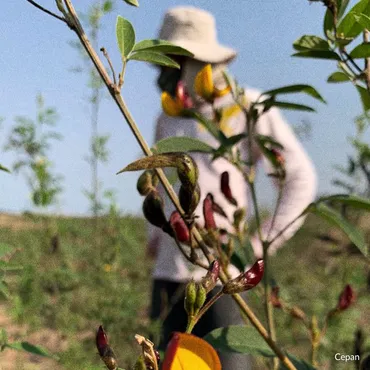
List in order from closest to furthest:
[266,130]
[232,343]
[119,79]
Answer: [119,79], [232,343], [266,130]

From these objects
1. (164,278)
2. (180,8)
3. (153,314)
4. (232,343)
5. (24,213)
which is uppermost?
(180,8)

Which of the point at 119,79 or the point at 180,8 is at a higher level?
the point at 180,8

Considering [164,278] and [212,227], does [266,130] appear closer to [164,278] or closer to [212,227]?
[164,278]

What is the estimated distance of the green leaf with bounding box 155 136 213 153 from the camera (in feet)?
2.35

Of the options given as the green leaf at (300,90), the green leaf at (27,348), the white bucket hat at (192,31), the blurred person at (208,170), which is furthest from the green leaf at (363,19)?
the white bucket hat at (192,31)

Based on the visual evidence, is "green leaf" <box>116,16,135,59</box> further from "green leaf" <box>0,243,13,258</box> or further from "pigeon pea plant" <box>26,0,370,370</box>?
"green leaf" <box>0,243,13,258</box>

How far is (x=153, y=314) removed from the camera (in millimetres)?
2465

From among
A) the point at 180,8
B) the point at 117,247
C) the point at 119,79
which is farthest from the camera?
the point at 117,247

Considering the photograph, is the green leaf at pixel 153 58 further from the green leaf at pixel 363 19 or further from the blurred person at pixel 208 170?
A: the blurred person at pixel 208 170

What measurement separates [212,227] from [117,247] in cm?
210

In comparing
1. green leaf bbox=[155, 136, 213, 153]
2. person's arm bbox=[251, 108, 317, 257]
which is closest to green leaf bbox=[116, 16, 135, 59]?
green leaf bbox=[155, 136, 213, 153]

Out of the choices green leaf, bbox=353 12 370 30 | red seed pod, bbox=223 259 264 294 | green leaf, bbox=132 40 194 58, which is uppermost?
green leaf, bbox=353 12 370 30

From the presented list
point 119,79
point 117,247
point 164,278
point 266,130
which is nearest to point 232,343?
point 119,79

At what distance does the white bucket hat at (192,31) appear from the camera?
2.18m
